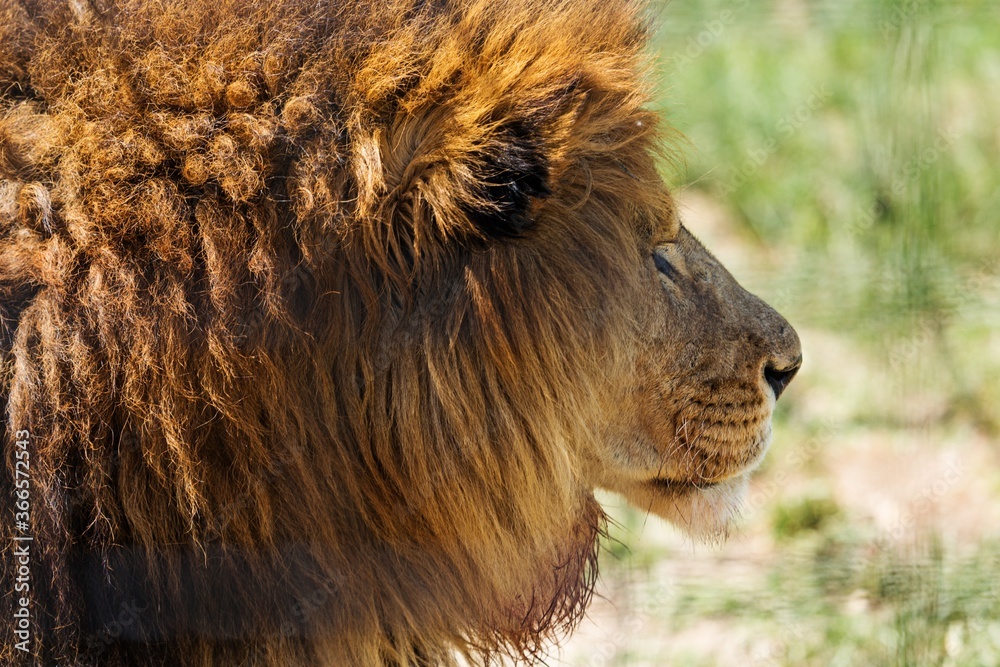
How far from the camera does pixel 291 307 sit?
1637mm

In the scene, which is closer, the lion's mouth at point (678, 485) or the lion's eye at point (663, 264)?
the lion's eye at point (663, 264)

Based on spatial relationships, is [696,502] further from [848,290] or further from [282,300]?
[848,290]

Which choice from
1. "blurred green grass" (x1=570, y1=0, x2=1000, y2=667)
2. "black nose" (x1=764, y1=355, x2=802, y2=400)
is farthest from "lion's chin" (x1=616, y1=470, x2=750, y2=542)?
"blurred green grass" (x1=570, y1=0, x2=1000, y2=667)

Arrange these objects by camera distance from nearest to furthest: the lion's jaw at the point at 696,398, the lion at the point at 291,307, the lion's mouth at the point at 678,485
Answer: the lion at the point at 291,307
the lion's jaw at the point at 696,398
the lion's mouth at the point at 678,485

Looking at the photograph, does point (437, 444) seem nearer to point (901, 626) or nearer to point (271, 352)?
point (271, 352)

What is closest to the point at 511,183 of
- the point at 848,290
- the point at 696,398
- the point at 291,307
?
the point at 291,307

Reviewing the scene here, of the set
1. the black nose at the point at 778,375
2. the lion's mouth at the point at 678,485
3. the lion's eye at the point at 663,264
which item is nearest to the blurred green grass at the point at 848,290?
the lion's eye at the point at 663,264

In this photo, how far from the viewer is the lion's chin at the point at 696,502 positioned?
7.09ft

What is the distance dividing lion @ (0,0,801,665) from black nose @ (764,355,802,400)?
48 centimetres

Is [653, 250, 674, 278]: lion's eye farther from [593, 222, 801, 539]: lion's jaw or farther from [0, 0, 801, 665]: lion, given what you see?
[0, 0, 801, 665]: lion

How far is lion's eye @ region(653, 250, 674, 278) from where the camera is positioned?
2029mm

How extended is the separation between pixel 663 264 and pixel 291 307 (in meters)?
0.72

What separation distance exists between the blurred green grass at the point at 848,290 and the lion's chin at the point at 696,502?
23.6 inches

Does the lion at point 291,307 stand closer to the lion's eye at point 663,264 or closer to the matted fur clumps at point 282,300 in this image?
the matted fur clumps at point 282,300
